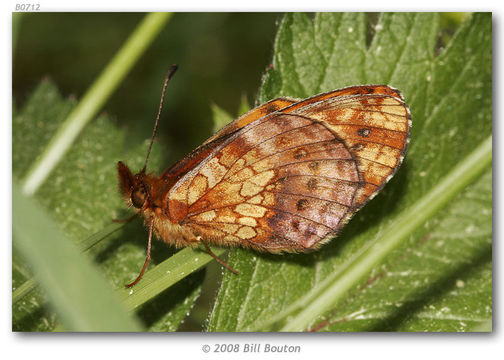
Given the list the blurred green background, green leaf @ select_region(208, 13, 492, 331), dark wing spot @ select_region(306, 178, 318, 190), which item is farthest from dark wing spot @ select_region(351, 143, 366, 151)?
the blurred green background

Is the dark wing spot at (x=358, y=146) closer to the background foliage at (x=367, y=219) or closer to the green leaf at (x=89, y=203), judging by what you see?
the background foliage at (x=367, y=219)

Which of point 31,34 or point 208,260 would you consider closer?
point 208,260

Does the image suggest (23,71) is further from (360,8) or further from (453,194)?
(453,194)

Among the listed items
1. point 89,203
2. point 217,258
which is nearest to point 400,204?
point 217,258

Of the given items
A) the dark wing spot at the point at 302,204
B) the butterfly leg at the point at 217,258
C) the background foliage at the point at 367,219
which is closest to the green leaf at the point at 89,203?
the background foliage at the point at 367,219

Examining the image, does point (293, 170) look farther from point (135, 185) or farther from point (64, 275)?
point (64, 275)
